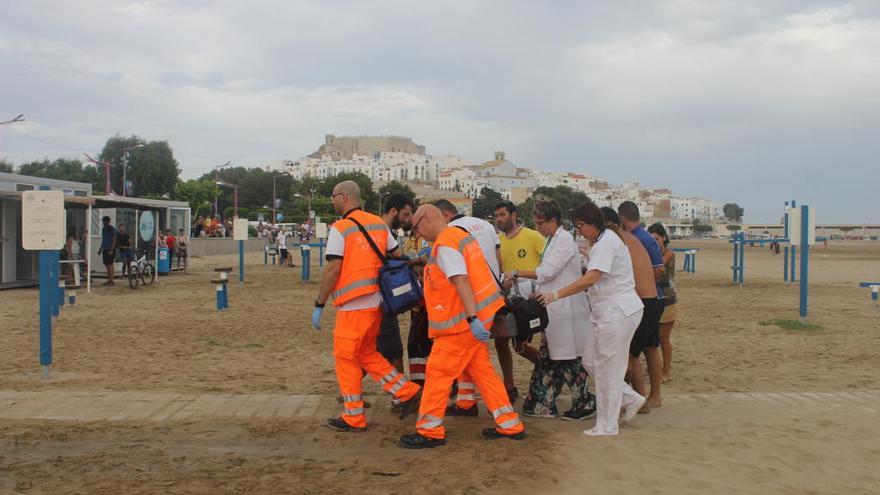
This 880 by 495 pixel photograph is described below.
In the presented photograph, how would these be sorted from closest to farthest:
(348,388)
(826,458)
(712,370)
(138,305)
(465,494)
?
(465,494) → (826,458) → (348,388) → (712,370) → (138,305)

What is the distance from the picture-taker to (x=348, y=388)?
5719 mm

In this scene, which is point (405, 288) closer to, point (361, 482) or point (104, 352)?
point (361, 482)

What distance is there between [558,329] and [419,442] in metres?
1.46

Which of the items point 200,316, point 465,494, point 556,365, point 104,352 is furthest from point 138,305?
point 465,494

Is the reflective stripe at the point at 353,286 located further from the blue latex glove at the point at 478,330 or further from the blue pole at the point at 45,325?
the blue pole at the point at 45,325

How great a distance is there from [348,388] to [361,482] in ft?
4.00

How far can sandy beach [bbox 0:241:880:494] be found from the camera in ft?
15.2

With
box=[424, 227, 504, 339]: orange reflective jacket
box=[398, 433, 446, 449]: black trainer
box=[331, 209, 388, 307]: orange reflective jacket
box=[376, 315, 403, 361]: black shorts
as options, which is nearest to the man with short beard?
box=[376, 315, 403, 361]: black shorts

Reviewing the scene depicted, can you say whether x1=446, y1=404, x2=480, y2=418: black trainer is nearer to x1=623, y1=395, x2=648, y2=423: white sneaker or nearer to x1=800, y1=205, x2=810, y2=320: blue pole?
x1=623, y1=395, x2=648, y2=423: white sneaker

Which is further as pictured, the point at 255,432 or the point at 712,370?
the point at 712,370

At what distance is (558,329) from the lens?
5.96m

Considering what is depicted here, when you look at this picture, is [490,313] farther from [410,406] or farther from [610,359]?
[410,406]

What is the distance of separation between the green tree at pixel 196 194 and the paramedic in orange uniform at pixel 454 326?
6761cm

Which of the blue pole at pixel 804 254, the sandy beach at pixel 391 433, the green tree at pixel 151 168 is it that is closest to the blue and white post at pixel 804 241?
the blue pole at pixel 804 254
